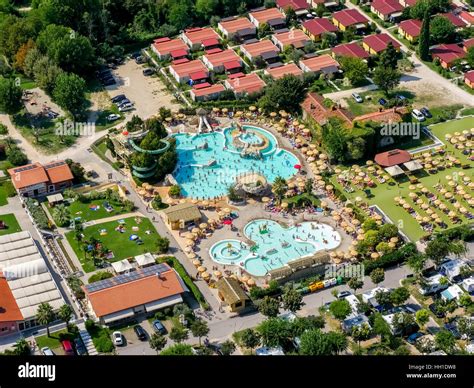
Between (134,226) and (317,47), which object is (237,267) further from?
(317,47)

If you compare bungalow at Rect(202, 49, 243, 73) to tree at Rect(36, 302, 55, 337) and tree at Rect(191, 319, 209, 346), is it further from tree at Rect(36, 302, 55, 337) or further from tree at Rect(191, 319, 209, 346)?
tree at Rect(191, 319, 209, 346)

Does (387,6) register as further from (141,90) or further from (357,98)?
(141,90)

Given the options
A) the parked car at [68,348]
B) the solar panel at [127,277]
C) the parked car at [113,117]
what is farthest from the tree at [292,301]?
the parked car at [113,117]

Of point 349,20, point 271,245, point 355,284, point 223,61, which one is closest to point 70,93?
point 223,61

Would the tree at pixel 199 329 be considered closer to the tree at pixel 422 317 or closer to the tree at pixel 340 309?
the tree at pixel 340 309

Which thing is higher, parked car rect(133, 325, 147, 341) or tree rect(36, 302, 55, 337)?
tree rect(36, 302, 55, 337)

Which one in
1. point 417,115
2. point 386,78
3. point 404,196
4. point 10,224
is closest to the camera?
point 10,224

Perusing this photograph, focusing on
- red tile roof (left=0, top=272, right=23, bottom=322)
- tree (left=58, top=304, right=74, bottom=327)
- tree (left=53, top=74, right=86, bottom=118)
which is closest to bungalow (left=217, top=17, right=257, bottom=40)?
tree (left=53, top=74, right=86, bottom=118)
